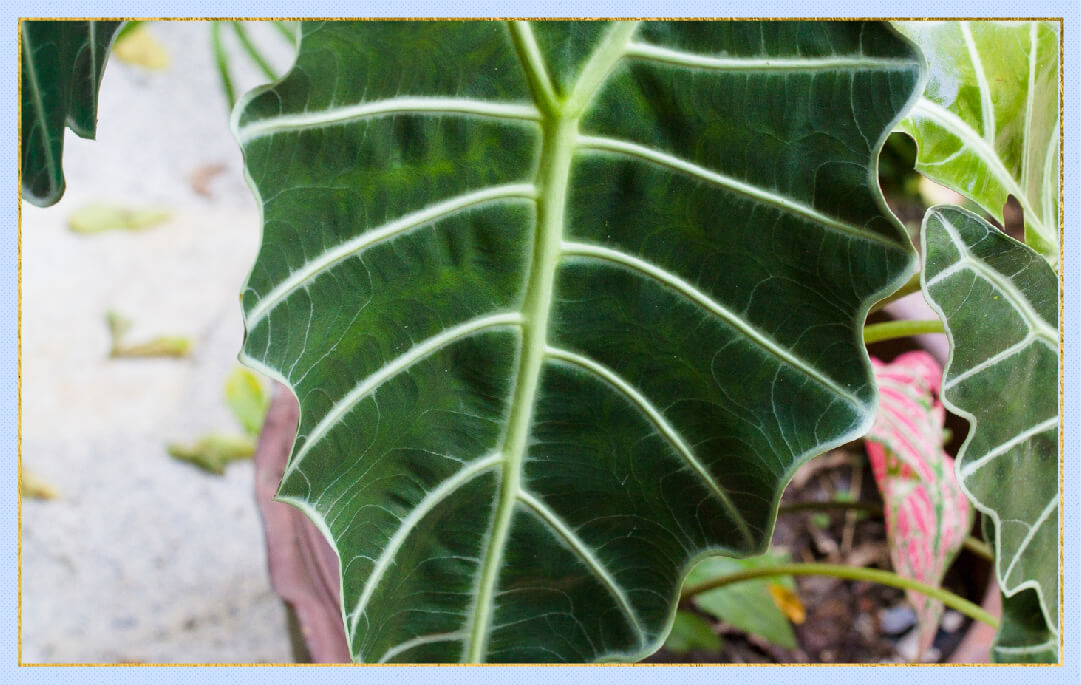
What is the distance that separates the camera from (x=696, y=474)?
2.01 ft

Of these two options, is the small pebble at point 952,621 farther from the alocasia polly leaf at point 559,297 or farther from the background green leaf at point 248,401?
the background green leaf at point 248,401

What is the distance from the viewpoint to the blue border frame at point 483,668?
25.7 inches

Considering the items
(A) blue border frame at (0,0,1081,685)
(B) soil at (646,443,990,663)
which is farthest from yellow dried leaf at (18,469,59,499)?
(B) soil at (646,443,990,663)

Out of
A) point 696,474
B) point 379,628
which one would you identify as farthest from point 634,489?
point 379,628

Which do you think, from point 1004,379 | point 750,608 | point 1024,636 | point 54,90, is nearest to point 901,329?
point 1004,379

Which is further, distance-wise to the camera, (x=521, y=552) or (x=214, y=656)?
(x=214, y=656)

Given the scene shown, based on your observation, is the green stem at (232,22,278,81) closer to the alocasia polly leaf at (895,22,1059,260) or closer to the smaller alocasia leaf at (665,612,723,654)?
the alocasia polly leaf at (895,22,1059,260)

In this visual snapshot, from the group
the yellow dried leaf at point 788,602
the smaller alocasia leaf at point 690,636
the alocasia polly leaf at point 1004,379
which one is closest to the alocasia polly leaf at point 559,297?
the alocasia polly leaf at point 1004,379

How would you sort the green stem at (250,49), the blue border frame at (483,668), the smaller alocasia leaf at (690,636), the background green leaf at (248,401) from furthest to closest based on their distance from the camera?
1. the background green leaf at (248,401)
2. the smaller alocasia leaf at (690,636)
3. the green stem at (250,49)
4. the blue border frame at (483,668)

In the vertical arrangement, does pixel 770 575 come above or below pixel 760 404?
below

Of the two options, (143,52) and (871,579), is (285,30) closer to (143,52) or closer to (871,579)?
(143,52)

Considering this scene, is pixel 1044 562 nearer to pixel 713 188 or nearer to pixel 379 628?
pixel 713 188

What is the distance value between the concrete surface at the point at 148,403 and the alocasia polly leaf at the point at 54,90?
238mm
